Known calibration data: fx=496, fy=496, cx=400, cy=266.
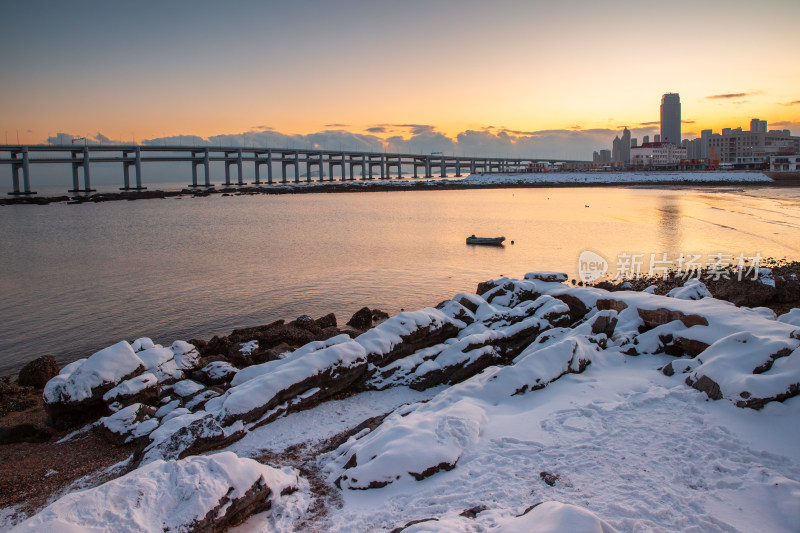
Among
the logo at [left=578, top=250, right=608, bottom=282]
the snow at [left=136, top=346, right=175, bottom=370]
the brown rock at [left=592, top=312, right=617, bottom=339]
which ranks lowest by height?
the snow at [left=136, top=346, right=175, bottom=370]

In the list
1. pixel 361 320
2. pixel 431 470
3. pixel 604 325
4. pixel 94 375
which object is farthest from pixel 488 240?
pixel 431 470

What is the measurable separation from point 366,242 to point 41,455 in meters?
23.9

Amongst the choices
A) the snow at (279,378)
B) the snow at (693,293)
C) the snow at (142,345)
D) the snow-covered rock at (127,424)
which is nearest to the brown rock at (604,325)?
the snow at (693,293)

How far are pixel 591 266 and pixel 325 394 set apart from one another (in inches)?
615

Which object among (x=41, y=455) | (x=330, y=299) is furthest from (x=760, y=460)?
(x=330, y=299)

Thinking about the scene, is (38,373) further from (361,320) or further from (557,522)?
(557,522)

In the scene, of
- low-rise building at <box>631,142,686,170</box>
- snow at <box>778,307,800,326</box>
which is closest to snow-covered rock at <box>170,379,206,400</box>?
snow at <box>778,307,800,326</box>

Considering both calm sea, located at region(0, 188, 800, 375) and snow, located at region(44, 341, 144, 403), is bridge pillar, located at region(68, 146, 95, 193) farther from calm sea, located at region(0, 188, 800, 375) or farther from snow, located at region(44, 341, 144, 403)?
snow, located at region(44, 341, 144, 403)

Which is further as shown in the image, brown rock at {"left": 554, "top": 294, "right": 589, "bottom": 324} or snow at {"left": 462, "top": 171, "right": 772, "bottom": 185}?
snow at {"left": 462, "top": 171, "right": 772, "bottom": 185}

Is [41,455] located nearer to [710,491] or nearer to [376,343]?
[376,343]

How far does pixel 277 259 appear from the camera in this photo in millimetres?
24781

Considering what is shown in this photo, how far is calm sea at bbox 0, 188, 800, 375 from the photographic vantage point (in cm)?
1423

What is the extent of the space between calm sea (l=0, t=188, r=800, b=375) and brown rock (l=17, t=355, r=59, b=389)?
122 centimetres

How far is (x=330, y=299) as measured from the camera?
16156 mm
